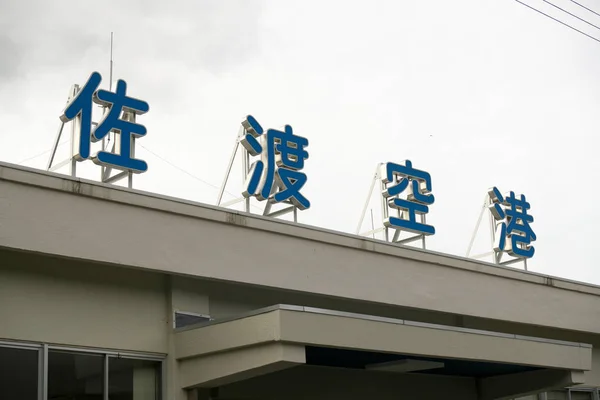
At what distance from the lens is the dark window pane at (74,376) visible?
11102 millimetres

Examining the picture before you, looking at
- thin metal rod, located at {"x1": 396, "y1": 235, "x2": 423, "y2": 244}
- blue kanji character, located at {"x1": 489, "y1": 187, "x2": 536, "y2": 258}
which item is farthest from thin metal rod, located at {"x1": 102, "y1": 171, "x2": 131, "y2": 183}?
blue kanji character, located at {"x1": 489, "y1": 187, "x2": 536, "y2": 258}

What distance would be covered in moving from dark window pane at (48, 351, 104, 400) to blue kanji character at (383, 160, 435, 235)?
581cm

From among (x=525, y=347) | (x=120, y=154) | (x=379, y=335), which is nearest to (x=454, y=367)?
(x=525, y=347)

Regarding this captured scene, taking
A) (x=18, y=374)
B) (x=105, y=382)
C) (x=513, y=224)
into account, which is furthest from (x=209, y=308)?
(x=513, y=224)

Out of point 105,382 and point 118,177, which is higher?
point 118,177

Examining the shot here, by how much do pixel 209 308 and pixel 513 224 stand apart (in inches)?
293

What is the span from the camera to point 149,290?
40.6 ft

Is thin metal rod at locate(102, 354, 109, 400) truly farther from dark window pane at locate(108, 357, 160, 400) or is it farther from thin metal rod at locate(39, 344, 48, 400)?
thin metal rod at locate(39, 344, 48, 400)

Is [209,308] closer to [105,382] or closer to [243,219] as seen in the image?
[243,219]

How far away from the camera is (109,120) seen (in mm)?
12461

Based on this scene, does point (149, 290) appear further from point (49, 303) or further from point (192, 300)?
point (49, 303)

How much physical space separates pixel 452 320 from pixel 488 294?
746 millimetres

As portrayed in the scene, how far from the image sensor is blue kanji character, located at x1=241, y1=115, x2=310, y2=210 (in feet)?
45.7

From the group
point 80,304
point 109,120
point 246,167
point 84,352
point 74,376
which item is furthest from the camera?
point 246,167
